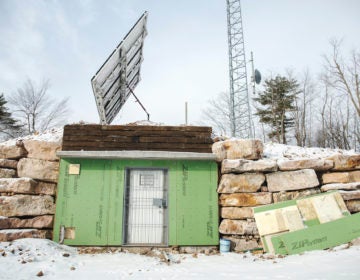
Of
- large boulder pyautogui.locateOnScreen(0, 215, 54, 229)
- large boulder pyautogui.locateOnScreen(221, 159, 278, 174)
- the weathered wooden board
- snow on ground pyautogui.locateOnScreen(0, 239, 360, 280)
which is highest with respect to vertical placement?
the weathered wooden board

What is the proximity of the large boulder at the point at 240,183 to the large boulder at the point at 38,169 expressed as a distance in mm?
5291

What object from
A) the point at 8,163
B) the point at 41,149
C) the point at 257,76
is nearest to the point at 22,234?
the point at 8,163

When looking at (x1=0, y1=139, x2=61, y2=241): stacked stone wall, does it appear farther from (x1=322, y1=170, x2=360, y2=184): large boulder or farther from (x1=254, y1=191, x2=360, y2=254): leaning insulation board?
(x1=322, y1=170, x2=360, y2=184): large boulder

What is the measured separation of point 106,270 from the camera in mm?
5555

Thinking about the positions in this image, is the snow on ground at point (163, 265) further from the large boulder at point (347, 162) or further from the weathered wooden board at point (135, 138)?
the weathered wooden board at point (135, 138)

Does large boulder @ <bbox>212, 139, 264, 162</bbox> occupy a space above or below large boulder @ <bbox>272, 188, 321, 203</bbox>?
above

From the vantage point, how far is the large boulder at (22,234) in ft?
23.2

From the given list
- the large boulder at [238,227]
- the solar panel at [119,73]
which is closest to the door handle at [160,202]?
the large boulder at [238,227]

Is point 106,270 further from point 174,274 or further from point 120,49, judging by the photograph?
point 120,49

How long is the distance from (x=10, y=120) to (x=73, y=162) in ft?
77.9

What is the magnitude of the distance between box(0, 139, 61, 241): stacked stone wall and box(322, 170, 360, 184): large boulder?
864cm

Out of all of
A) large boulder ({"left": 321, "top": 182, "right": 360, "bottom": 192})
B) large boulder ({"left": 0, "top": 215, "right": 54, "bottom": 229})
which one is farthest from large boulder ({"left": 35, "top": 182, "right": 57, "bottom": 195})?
large boulder ({"left": 321, "top": 182, "right": 360, "bottom": 192})

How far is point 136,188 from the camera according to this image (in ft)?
26.6

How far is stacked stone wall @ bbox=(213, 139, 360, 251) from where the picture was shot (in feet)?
25.6
